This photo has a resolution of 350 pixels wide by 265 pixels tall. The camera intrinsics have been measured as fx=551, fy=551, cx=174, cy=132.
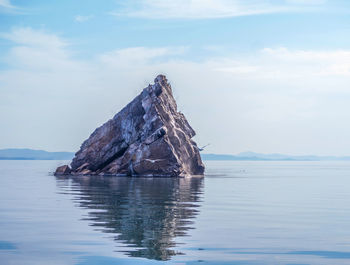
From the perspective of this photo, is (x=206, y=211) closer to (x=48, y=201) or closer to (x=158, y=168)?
(x=48, y=201)

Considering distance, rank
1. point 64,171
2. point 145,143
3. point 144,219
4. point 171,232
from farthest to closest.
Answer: point 64,171 → point 145,143 → point 144,219 → point 171,232

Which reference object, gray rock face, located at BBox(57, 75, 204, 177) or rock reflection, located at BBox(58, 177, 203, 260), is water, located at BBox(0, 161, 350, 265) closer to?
rock reflection, located at BBox(58, 177, 203, 260)

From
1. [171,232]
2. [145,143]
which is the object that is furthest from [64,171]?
[171,232]

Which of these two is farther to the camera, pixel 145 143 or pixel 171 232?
pixel 145 143

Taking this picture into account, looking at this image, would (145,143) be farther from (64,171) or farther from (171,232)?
(171,232)

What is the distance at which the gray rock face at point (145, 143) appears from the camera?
97625mm

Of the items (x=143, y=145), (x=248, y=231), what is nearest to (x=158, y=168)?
(x=143, y=145)

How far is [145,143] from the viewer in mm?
98188

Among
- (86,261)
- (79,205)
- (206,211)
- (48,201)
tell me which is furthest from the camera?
(48,201)

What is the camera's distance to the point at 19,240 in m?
25.3

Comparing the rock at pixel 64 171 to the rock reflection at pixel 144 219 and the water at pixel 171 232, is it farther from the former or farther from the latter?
the water at pixel 171 232

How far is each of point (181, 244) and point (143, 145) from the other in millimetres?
73923

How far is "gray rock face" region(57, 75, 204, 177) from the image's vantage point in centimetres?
9762

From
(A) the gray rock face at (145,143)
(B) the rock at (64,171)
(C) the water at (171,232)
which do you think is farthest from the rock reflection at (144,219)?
(B) the rock at (64,171)
